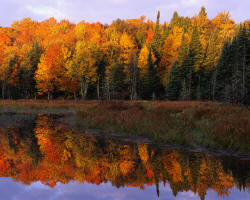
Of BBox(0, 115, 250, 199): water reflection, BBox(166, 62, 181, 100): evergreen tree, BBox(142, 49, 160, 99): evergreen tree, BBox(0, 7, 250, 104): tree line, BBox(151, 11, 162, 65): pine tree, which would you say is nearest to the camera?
BBox(0, 115, 250, 199): water reflection

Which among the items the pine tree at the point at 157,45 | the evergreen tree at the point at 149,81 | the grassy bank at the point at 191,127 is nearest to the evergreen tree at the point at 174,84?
the evergreen tree at the point at 149,81

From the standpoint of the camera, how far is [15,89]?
55.1 meters

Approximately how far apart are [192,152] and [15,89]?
175ft

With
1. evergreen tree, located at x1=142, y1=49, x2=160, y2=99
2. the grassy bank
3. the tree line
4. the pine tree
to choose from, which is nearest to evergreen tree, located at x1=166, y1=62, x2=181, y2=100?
the tree line

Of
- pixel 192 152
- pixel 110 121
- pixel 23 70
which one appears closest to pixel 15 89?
pixel 23 70

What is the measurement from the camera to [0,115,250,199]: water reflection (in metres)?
6.43

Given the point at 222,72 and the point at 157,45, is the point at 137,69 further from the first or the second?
the point at 157,45

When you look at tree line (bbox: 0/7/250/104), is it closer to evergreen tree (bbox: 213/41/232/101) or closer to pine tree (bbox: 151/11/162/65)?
evergreen tree (bbox: 213/41/232/101)

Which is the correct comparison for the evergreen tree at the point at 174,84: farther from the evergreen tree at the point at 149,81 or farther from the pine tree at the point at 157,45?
the pine tree at the point at 157,45

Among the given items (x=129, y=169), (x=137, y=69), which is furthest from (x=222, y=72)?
(x=129, y=169)

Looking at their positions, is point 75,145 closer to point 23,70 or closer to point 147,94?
point 147,94

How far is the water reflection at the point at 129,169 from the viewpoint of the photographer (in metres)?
6.43

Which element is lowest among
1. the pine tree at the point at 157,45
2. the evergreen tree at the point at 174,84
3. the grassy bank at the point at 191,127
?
the grassy bank at the point at 191,127

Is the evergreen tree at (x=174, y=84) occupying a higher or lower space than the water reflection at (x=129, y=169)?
higher
